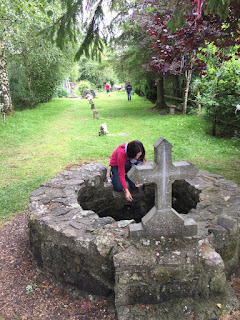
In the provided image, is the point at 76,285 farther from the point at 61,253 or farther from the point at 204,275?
the point at 204,275

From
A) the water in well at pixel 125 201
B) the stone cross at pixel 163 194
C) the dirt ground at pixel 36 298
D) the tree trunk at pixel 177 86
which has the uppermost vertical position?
the tree trunk at pixel 177 86

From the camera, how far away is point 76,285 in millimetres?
3170

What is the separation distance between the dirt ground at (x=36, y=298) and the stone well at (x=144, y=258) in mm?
130

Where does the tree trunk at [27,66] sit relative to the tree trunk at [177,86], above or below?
above

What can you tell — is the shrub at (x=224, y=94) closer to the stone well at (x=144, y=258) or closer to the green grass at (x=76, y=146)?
the green grass at (x=76, y=146)

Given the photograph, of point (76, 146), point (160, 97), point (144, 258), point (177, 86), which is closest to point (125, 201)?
point (144, 258)

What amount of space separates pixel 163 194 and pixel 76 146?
21.7ft

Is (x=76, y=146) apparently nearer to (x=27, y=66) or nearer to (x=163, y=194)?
(x=163, y=194)

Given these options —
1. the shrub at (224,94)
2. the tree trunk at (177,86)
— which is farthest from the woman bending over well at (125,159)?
the tree trunk at (177,86)

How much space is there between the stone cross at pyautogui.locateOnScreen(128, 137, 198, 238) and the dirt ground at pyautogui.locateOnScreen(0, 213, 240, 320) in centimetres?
94

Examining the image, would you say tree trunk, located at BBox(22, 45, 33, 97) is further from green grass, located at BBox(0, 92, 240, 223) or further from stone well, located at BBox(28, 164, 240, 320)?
stone well, located at BBox(28, 164, 240, 320)

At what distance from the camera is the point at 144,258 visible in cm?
264

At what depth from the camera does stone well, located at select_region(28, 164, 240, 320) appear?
2.62 m

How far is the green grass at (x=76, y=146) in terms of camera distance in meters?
6.21
